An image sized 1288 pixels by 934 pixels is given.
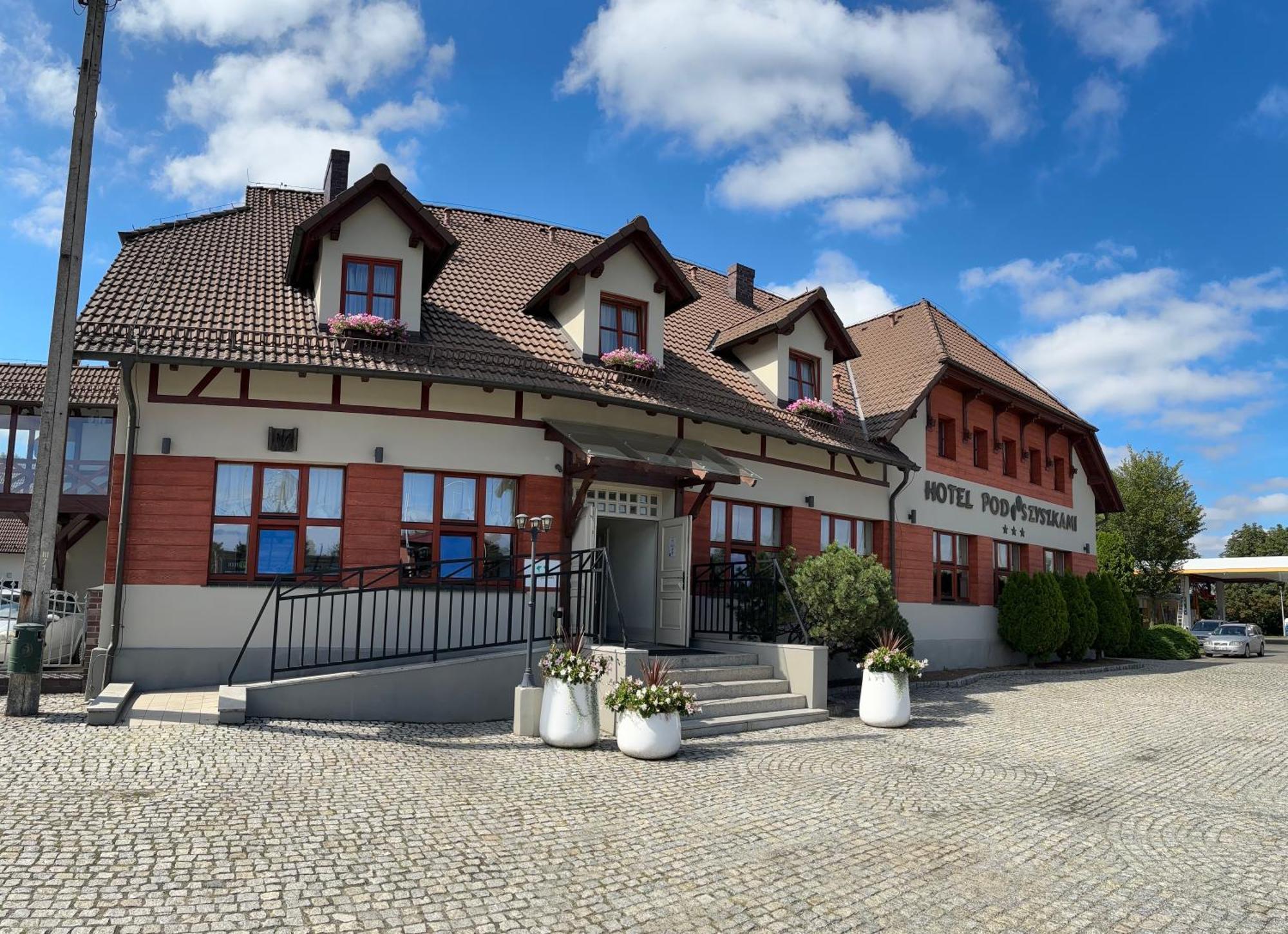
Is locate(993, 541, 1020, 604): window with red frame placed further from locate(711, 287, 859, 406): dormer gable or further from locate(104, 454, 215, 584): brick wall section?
locate(104, 454, 215, 584): brick wall section

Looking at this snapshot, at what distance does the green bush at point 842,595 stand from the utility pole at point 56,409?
9307 millimetres

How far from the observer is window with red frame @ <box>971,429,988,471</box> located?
70.1 feet

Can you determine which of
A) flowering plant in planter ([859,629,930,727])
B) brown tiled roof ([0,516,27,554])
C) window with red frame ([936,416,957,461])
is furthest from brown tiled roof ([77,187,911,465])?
brown tiled roof ([0,516,27,554])

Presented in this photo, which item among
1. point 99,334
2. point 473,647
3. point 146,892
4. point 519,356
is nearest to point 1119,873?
point 146,892

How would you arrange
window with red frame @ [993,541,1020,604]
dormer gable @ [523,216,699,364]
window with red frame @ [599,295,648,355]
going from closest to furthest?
dormer gable @ [523,216,699,364], window with red frame @ [599,295,648,355], window with red frame @ [993,541,1020,604]

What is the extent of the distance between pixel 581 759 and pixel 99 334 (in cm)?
750

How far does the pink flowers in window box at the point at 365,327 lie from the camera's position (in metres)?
12.0

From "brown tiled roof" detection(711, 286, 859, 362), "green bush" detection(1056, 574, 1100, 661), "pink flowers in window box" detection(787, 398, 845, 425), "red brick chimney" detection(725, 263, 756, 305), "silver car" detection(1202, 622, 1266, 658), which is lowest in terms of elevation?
"silver car" detection(1202, 622, 1266, 658)

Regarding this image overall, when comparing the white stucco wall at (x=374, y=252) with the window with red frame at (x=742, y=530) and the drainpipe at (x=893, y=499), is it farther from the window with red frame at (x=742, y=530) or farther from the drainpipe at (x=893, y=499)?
the drainpipe at (x=893, y=499)

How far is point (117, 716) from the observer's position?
8.95 metres

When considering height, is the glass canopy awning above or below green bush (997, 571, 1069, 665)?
above

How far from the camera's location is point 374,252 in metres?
12.7

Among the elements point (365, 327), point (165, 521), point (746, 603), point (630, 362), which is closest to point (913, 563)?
point (746, 603)

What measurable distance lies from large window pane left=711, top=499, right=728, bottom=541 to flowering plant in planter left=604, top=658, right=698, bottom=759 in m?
6.27
